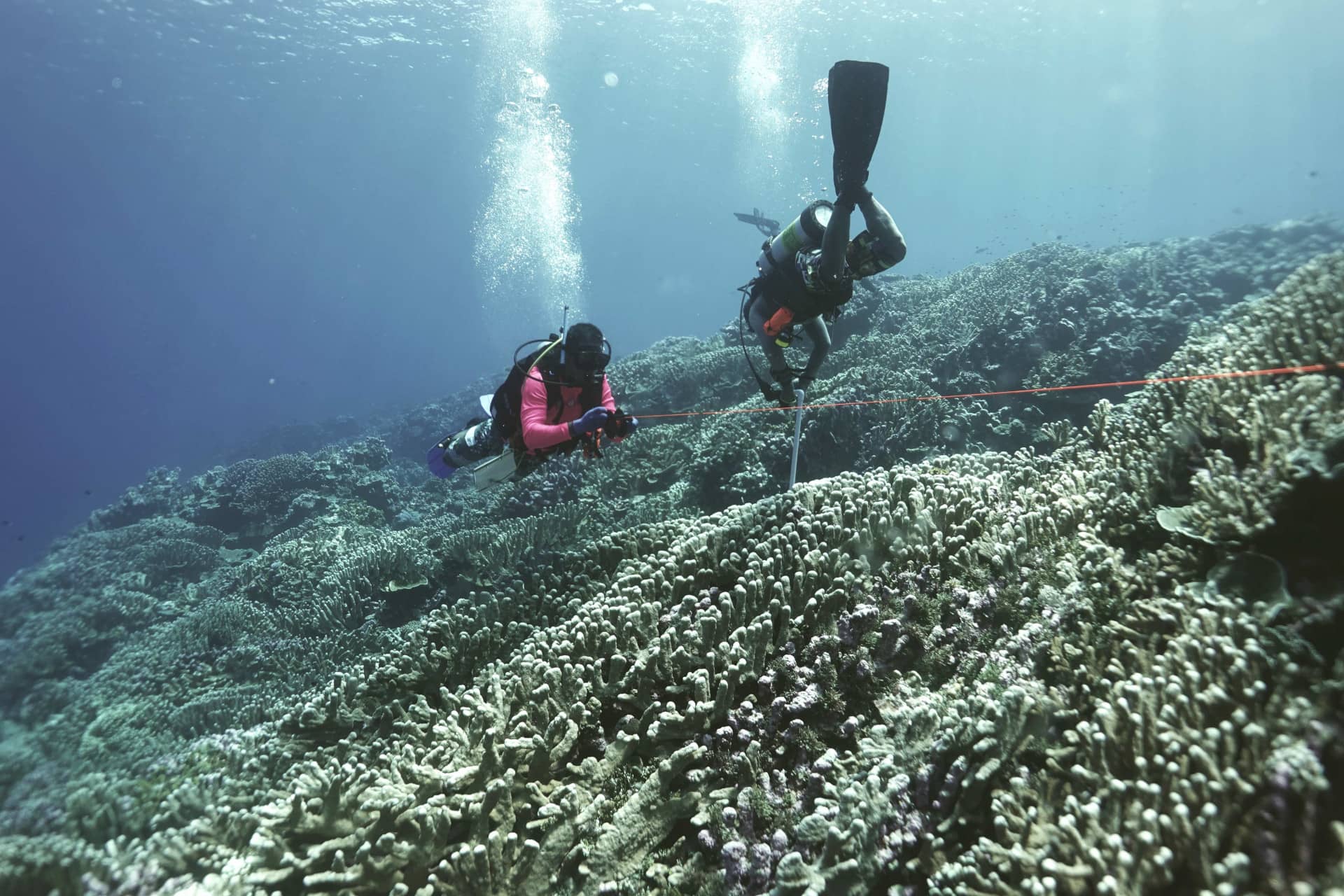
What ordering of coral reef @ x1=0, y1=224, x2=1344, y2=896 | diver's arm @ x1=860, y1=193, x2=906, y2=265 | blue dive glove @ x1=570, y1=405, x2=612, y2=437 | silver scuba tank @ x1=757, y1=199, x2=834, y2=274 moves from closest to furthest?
coral reef @ x1=0, y1=224, x2=1344, y2=896 → diver's arm @ x1=860, y1=193, x2=906, y2=265 → blue dive glove @ x1=570, y1=405, x2=612, y2=437 → silver scuba tank @ x1=757, y1=199, x2=834, y2=274

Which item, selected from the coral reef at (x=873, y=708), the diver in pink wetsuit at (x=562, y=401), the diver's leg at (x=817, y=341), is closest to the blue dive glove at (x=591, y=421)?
the diver in pink wetsuit at (x=562, y=401)

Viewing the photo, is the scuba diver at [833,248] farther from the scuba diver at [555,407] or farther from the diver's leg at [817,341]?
the scuba diver at [555,407]

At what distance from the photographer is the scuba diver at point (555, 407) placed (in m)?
5.31

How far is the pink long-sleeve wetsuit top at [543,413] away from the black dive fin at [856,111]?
2.93m

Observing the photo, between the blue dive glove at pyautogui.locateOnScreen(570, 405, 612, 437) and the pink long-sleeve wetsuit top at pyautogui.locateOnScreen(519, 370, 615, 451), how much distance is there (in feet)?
0.34

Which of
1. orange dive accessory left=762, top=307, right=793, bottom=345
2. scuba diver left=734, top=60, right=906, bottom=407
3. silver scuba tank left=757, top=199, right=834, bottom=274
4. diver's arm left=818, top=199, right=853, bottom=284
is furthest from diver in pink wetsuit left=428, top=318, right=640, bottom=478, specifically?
diver's arm left=818, top=199, right=853, bottom=284

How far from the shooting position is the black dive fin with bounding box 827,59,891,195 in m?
4.59

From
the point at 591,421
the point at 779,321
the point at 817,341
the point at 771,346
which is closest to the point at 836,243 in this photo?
the point at 779,321

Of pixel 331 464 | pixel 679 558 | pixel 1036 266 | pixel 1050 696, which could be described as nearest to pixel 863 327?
pixel 1036 266

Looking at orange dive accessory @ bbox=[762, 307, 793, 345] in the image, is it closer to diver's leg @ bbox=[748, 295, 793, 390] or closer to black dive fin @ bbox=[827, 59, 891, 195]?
diver's leg @ bbox=[748, 295, 793, 390]

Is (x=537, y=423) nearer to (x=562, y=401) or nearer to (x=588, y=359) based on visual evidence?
(x=562, y=401)

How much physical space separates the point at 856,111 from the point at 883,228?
96 cm

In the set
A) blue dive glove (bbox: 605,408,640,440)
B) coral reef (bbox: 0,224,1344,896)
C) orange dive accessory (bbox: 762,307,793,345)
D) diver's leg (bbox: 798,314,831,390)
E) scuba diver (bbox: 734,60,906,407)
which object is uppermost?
scuba diver (bbox: 734,60,906,407)

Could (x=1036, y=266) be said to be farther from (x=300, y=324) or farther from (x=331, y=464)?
(x=300, y=324)
